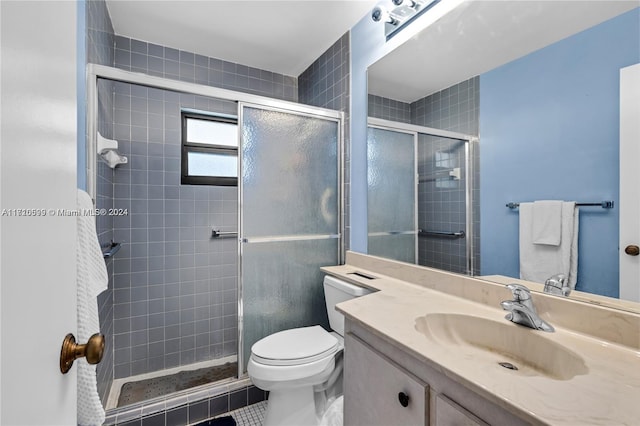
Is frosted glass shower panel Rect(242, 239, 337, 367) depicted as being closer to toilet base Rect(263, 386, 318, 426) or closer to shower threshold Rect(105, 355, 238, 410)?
toilet base Rect(263, 386, 318, 426)

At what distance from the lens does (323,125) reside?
2.07m

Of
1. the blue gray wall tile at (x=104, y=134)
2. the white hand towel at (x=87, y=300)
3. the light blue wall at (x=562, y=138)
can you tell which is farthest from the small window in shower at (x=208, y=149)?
the light blue wall at (x=562, y=138)

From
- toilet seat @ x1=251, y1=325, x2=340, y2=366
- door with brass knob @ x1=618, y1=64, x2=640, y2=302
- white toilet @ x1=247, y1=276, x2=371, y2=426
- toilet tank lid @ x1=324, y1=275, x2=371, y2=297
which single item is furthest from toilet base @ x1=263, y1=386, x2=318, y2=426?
door with brass knob @ x1=618, y1=64, x2=640, y2=302

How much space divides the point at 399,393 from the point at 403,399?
2cm

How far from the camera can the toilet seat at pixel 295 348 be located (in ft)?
4.71

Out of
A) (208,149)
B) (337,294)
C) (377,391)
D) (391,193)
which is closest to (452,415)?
(377,391)

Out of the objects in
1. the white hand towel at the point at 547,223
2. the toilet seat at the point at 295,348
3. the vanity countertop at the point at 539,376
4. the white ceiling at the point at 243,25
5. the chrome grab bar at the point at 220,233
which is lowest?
the toilet seat at the point at 295,348

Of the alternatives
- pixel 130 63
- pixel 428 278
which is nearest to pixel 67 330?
pixel 428 278

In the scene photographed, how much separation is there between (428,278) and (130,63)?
8.04 ft

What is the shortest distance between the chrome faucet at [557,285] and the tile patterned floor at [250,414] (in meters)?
1.58

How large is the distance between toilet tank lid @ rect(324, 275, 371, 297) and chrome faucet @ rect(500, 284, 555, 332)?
698 millimetres

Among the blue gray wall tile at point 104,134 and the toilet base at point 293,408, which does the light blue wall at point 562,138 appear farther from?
the blue gray wall tile at point 104,134

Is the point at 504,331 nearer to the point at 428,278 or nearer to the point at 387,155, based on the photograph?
the point at 428,278

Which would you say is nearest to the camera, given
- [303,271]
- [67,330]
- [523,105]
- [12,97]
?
[12,97]
